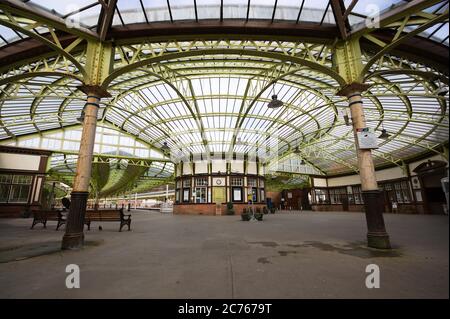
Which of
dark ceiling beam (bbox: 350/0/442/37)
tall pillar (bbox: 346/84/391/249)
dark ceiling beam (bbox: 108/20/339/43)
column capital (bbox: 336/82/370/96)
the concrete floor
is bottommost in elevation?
the concrete floor

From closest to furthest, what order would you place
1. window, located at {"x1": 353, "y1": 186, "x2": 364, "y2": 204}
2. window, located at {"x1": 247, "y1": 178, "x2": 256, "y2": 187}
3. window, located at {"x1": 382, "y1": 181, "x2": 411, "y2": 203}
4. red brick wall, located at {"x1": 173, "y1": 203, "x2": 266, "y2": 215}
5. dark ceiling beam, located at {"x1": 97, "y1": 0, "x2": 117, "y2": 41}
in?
dark ceiling beam, located at {"x1": 97, "y1": 0, "x2": 117, "y2": 41} → red brick wall, located at {"x1": 173, "y1": 203, "x2": 266, "y2": 215} → window, located at {"x1": 382, "y1": 181, "x2": 411, "y2": 203} → window, located at {"x1": 247, "y1": 178, "x2": 256, "y2": 187} → window, located at {"x1": 353, "y1": 186, "x2": 364, "y2": 204}

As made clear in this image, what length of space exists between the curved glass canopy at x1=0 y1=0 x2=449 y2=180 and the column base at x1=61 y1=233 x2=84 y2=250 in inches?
211

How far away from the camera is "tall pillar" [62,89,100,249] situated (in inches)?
238

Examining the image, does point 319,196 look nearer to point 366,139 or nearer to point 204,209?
point 204,209

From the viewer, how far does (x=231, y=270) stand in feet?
12.7

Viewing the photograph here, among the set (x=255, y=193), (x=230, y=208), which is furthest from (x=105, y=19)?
(x=255, y=193)

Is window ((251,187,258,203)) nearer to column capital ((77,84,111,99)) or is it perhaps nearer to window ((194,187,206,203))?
window ((194,187,206,203))

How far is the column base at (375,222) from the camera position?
18.4 ft

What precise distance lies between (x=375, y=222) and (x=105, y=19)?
1105cm

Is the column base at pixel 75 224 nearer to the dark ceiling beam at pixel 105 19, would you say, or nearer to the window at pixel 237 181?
the dark ceiling beam at pixel 105 19

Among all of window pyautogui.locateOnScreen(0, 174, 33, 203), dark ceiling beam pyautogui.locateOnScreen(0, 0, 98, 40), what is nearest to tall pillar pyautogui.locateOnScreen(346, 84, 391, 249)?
dark ceiling beam pyautogui.locateOnScreen(0, 0, 98, 40)

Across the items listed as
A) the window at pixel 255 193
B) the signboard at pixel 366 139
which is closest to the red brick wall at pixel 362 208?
Result: the window at pixel 255 193

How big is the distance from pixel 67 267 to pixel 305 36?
9.92 m
